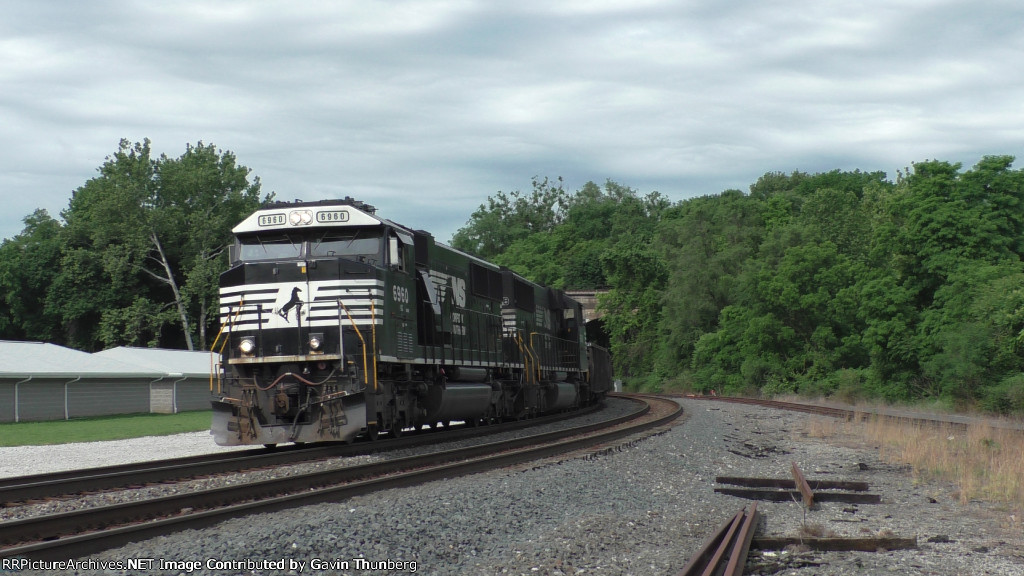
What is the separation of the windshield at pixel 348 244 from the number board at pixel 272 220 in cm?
67

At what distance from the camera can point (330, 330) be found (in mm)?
14352

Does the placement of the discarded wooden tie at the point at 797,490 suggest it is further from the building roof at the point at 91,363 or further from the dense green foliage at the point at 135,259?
the dense green foliage at the point at 135,259

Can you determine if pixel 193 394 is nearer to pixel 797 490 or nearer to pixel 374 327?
pixel 374 327

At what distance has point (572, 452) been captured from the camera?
594 inches

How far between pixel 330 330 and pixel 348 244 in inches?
66.5

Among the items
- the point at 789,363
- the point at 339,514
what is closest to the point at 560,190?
the point at 789,363

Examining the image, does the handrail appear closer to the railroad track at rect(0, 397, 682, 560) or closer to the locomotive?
the locomotive

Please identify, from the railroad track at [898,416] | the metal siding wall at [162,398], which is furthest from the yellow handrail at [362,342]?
the metal siding wall at [162,398]

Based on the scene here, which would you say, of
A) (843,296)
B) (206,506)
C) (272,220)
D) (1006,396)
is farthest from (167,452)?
(843,296)

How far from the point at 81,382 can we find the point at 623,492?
30946 millimetres

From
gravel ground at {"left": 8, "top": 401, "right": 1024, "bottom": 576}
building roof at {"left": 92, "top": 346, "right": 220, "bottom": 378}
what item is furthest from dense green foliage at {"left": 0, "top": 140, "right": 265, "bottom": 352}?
gravel ground at {"left": 8, "top": 401, "right": 1024, "bottom": 576}

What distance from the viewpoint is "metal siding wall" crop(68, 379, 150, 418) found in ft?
115

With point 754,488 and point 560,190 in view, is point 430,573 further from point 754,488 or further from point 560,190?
point 560,190

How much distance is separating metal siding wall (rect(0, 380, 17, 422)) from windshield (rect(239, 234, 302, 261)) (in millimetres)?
21174
